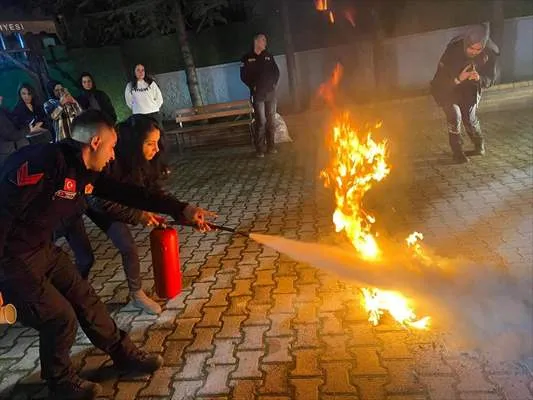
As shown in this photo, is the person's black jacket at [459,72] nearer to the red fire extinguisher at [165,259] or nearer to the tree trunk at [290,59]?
the red fire extinguisher at [165,259]

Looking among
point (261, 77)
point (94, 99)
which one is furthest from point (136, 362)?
point (261, 77)

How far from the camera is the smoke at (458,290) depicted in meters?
3.47

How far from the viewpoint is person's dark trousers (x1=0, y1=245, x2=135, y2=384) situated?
290 cm

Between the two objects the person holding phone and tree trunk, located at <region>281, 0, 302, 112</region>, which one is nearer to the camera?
the person holding phone

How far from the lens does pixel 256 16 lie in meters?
13.1

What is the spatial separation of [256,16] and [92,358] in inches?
452

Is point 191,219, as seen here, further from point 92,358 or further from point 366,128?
point 366,128

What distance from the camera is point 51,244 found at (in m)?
3.16

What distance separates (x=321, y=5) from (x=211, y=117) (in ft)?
15.5

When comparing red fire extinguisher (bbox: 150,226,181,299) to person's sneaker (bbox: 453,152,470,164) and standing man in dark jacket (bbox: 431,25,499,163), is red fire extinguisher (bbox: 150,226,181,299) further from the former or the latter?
person's sneaker (bbox: 453,152,470,164)

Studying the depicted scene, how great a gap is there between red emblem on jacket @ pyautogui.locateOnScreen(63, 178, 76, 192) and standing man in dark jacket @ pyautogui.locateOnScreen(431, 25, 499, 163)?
640cm

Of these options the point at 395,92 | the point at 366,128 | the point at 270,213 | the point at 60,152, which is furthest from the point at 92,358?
the point at 395,92

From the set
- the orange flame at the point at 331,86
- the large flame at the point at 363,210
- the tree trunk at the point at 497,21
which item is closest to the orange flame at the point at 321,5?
the orange flame at the point at 331,86

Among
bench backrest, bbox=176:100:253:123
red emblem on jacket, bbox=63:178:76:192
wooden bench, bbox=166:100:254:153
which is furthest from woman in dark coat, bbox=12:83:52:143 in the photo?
red emblem on jacket, bbox=63:178:76:192
